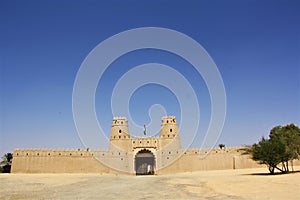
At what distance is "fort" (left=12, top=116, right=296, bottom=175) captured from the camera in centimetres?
3316

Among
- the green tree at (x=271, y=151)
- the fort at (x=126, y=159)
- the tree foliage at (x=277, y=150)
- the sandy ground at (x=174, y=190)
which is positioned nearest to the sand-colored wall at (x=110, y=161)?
the fort at (x=126, y=159)

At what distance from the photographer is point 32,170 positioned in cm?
3284

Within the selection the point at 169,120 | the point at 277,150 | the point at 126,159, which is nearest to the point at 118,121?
the point at 126,159

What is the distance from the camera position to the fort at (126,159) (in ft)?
109

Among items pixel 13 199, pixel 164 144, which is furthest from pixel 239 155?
pixel 13 199

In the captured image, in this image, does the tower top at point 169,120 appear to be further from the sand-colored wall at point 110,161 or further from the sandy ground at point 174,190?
the sandy ground at point 174,190

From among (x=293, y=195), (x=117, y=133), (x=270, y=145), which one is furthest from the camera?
(x=117, y=133)

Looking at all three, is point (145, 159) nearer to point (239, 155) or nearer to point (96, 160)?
point (96, 160)

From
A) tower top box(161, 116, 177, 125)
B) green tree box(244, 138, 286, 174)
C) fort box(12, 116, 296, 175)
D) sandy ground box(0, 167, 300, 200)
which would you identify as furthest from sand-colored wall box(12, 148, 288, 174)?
sandy ground box(0, 167, 300, 200)

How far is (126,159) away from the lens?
3544cm

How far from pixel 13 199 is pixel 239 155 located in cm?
2988

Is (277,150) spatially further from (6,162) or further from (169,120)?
(6,162)

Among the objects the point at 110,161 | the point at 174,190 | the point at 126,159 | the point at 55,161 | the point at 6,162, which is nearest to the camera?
the point at 174,190

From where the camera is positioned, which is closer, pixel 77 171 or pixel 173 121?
pixel 77 171
